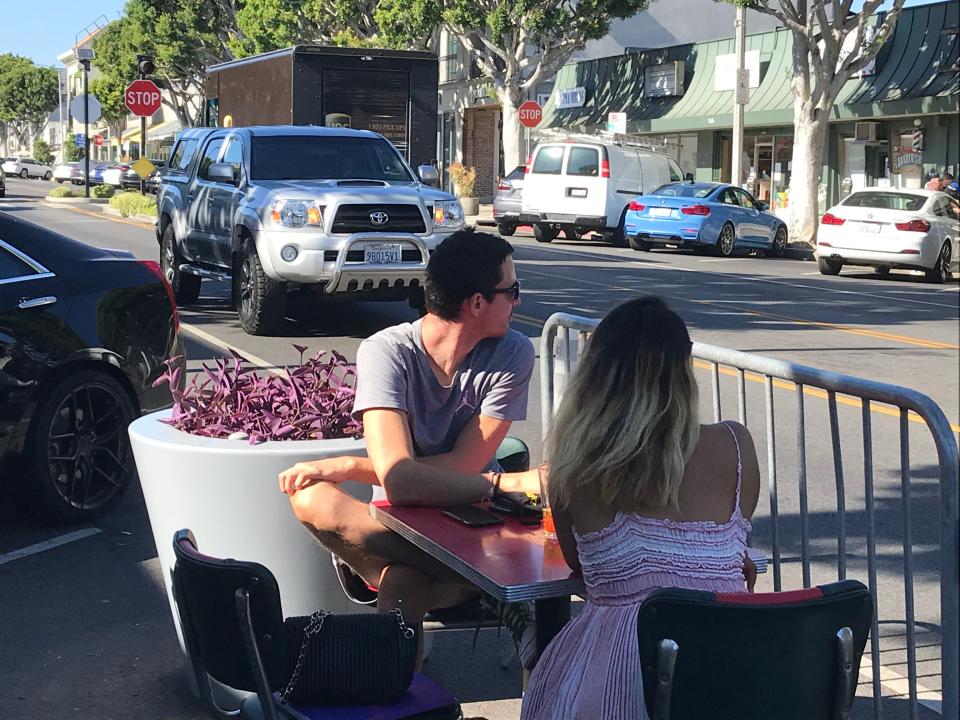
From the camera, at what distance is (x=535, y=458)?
25.2 ft

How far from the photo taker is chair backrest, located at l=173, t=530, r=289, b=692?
2955 millimetres

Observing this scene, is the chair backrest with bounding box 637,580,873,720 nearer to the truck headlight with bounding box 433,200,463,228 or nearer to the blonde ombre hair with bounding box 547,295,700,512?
the blonde ombre hair with bounding box 547,295,700,512

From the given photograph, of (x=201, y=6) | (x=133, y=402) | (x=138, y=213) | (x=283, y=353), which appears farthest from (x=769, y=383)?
(x=201, y=6)

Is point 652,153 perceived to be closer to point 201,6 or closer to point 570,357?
point 570,357

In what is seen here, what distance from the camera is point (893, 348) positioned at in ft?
40.5

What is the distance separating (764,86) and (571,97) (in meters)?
9.89

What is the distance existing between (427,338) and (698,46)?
36563mm

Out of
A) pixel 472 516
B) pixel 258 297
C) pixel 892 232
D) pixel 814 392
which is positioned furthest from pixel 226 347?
pixel 892 232

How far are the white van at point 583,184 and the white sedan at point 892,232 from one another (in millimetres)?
6519

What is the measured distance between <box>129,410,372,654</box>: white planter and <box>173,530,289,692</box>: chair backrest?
0.89 m

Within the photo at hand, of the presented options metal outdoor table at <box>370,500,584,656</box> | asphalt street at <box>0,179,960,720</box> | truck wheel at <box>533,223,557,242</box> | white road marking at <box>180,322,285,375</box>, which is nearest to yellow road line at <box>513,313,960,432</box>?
asphalt street at <box>0,179,960,720</box>

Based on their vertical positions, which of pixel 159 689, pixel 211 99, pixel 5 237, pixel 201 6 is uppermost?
pixel 201 6

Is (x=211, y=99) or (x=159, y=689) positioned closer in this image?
(x=159, y=689)

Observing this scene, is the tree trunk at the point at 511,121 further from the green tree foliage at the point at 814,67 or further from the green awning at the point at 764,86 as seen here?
the green tree foliage at the point at 814,67
